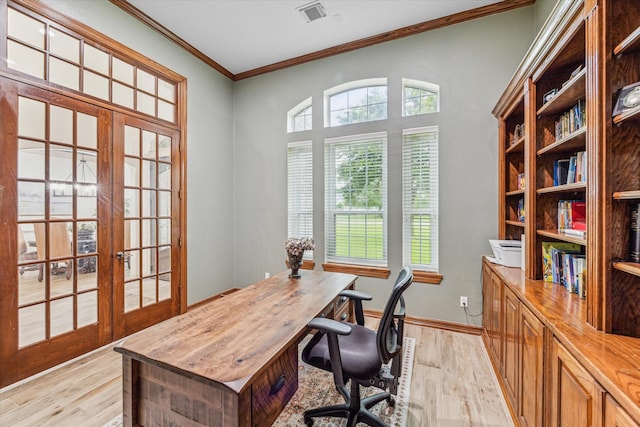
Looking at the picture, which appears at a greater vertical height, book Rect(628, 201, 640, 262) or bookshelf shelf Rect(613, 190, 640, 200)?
bookshelf shelf Rect(613, 190, 640, 200)

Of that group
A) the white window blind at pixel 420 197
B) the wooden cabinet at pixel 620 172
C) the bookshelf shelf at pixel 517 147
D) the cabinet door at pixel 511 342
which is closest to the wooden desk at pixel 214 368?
the cabinet door at pixel 511 342

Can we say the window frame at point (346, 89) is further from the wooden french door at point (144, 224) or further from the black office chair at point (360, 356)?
the black office chair at point (360, 356)

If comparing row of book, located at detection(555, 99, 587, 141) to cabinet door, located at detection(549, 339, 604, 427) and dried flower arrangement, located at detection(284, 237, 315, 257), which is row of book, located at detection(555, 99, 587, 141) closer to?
cabinet door, located at detection(549, 339, 604, 427)

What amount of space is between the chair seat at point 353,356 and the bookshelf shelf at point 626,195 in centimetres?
130

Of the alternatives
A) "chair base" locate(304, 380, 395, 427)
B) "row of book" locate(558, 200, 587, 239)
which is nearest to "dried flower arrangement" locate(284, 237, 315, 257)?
"chair base" locate(304, 380, 395, 427)

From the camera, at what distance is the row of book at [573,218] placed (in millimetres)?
1612

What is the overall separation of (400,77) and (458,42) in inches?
26.3

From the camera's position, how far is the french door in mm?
2162

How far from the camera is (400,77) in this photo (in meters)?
3.31

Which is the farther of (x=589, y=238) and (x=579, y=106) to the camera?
(x=579, y=106)

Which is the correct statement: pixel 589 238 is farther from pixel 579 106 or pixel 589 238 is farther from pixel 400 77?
pixel 400 77

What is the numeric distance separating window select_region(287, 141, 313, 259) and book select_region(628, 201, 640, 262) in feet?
9.97

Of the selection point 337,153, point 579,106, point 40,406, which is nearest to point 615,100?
point 579,106

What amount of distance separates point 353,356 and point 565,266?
1.43 meters
